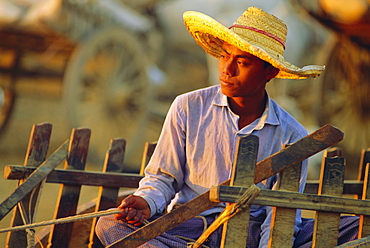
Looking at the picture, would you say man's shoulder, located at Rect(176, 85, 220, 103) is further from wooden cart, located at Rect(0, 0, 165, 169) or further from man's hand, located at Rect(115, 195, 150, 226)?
wooden cart, located at Rect(0, 0, 165, 169)

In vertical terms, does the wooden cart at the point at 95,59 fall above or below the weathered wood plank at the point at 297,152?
above

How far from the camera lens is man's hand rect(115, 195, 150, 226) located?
212 centimetres

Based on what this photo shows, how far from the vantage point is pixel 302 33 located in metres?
7.87

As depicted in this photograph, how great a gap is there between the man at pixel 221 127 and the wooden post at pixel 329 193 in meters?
0.32

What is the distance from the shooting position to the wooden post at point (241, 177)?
1.79 m

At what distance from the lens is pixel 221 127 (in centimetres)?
241

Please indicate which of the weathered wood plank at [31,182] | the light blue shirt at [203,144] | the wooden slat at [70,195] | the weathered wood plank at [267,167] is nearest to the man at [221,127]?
the light blue shirt at [203,144]

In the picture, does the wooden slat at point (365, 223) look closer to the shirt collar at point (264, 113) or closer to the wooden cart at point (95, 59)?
the shirt collar at point (264, 113)

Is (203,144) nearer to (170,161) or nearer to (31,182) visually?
(170,161)

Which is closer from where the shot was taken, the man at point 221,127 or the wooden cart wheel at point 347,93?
the man at point 221,127

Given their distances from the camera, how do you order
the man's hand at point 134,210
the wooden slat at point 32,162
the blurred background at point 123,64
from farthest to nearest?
the blurred background at point 123,64 → the wooden slat at point 32,162 → the man's hand at point 134,210

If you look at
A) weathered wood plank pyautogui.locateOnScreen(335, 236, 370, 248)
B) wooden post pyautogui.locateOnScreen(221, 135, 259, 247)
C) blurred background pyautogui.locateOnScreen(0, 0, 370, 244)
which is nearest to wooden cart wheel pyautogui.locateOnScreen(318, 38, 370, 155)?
blurred background pyautogui.locateOnScreen(0, 0, 370, 244)

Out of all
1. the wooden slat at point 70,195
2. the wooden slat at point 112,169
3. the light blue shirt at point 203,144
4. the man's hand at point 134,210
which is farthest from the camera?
the wooden slat at point 112,169

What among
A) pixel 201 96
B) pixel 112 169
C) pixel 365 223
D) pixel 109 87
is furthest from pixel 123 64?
pixel 365 223
